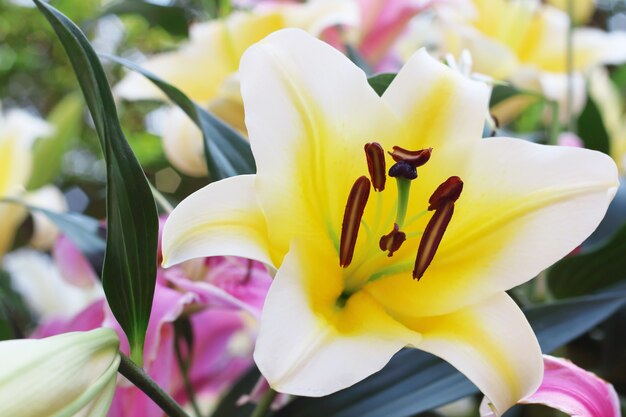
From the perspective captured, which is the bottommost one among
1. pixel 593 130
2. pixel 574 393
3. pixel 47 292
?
pixel 47 292

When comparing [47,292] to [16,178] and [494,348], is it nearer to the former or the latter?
[16,178]

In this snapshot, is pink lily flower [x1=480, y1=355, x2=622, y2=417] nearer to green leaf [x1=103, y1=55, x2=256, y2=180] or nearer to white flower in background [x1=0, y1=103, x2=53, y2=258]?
green leaf [x1=103, y1=55, x2=256, y2=180]

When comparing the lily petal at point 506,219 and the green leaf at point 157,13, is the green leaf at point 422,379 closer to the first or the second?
the lily petal at point 506,219

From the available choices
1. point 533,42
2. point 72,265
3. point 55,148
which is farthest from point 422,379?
point 55,148

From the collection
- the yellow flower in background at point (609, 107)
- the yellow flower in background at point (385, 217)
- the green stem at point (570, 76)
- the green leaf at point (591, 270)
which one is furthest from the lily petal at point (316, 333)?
the yellow flower in background at point (609, 107)

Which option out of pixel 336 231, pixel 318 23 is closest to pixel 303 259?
pixel 336 231
